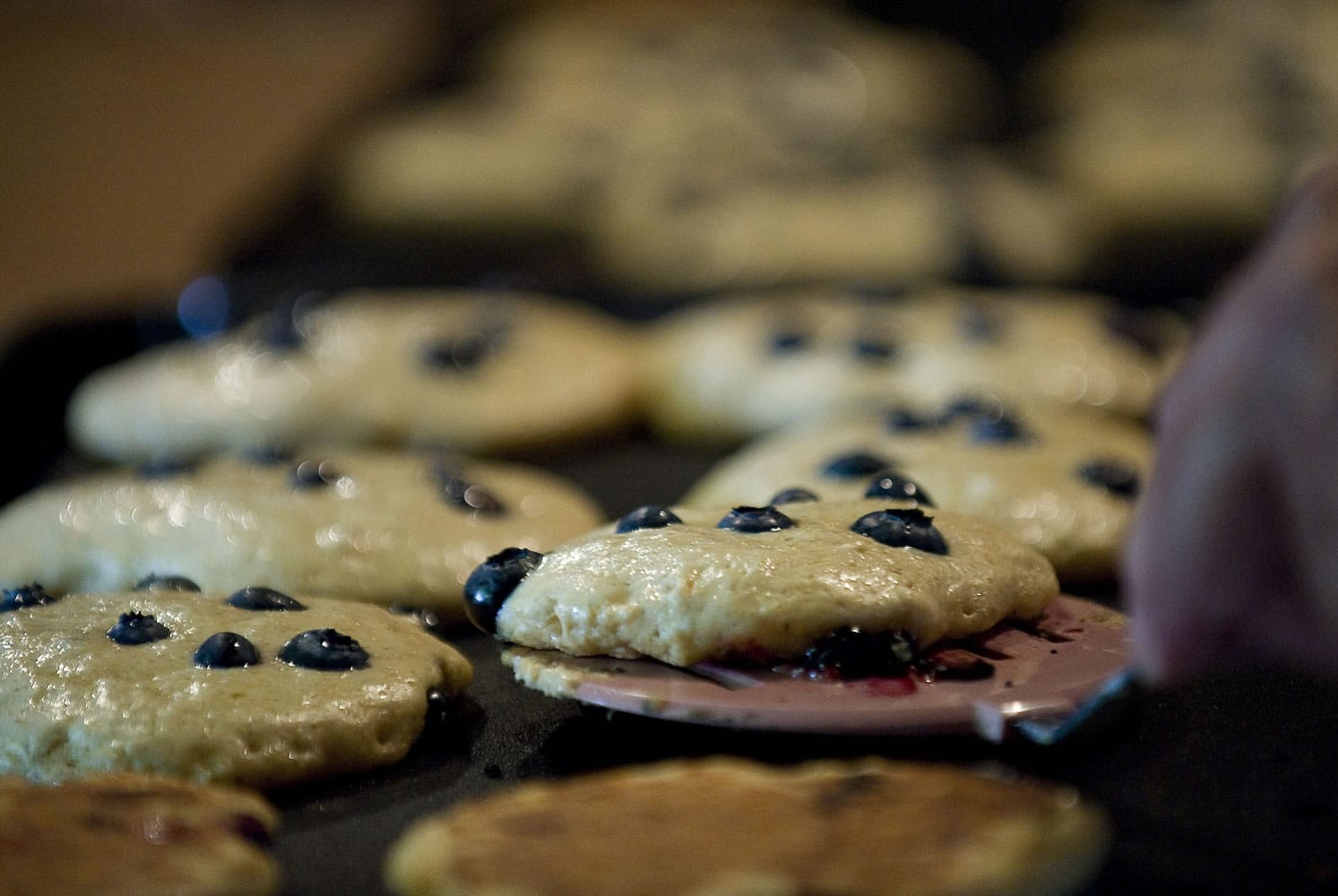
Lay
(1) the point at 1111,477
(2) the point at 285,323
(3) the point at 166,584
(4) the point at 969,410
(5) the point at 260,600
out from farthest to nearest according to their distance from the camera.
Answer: (2) the point at 285,323 → (4) the point at 969,410 → (1) the point at 1111,477 → (3) the point at 166,584 → (5) the point at 260,600

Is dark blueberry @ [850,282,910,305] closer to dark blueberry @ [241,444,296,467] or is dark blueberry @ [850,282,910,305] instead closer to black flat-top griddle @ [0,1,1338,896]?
black flat-top griddle @ [0,1,1338,896]

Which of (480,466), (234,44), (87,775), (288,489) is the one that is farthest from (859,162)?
(234,44)

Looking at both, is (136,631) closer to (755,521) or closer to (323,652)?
(323,652)

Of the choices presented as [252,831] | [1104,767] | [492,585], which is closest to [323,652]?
[492,585]

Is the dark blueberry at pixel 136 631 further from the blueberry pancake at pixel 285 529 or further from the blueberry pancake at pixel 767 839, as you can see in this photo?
the blueberry pancake at pixel 767 839

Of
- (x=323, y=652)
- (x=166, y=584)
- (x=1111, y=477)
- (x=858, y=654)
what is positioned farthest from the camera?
(x=1111, y=477)

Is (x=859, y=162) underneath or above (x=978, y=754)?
above

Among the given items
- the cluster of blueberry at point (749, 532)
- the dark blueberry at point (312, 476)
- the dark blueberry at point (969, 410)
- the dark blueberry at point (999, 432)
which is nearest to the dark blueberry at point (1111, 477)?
the dark blueberry at point (999, 432)

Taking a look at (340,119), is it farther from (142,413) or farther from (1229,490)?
(1229,490)
